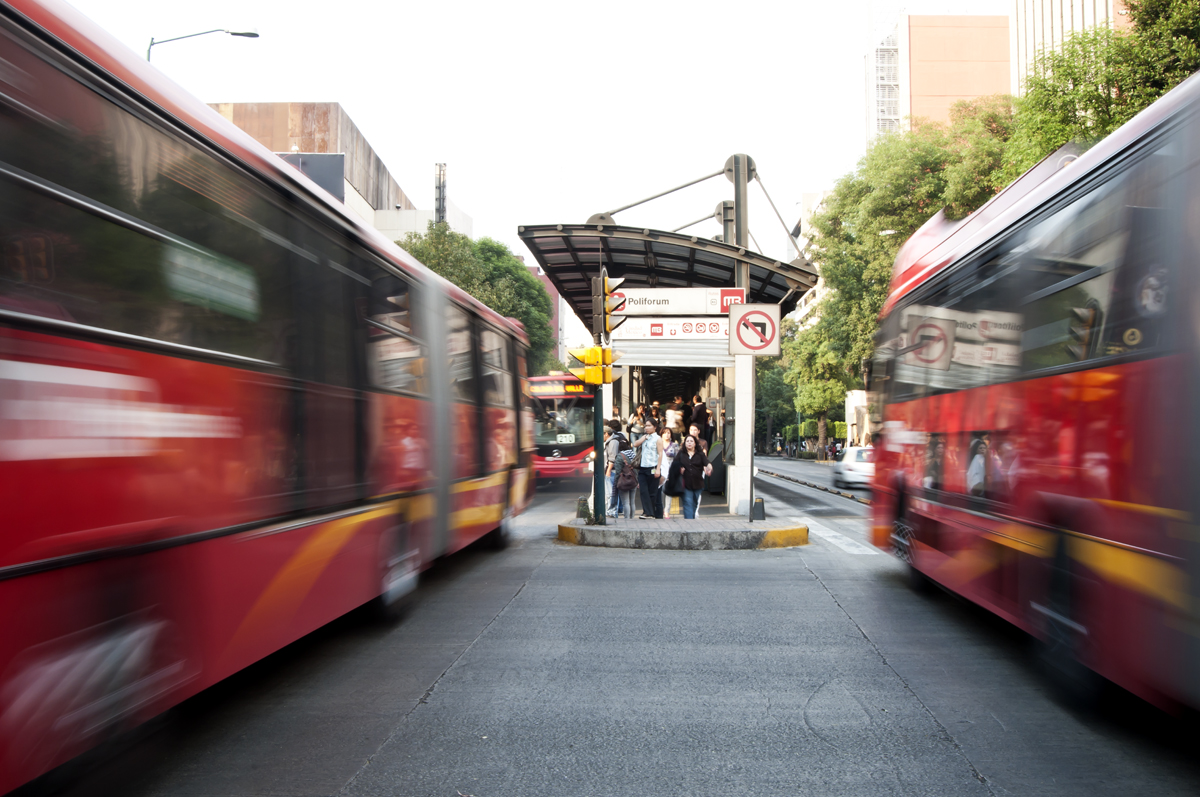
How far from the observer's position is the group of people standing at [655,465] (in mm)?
14242

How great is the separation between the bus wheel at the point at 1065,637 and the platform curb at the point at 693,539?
22.6 ft

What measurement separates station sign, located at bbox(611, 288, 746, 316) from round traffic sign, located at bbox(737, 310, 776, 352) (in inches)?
41.9

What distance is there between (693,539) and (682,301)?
4751 millimetres

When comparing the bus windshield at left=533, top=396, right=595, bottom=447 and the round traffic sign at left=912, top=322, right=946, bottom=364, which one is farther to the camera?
the bus windshield at left=533, top=396, right=595, bottom=447

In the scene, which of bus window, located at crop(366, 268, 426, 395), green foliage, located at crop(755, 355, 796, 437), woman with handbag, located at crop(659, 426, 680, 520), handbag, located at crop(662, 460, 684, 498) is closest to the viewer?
bus window, located at crop(366, 268, 426, 395)

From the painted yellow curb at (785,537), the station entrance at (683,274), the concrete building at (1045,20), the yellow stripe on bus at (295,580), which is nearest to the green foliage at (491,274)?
the station entrance at (683,274)

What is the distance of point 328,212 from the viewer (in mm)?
6012

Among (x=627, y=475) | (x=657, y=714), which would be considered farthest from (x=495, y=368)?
(x=657, y=714)

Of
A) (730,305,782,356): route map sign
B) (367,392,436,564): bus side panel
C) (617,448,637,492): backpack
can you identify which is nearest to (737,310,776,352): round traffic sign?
(730,305,782,356): route map sign

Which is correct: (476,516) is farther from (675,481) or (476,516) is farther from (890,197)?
(890,197)

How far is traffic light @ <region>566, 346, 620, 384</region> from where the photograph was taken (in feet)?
41.6

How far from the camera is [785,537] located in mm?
12195

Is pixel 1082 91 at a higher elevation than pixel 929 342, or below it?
higher

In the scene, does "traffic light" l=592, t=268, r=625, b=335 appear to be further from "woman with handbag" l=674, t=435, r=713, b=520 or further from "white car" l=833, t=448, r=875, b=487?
"white car" l=833, t=448, r=875, b=487
